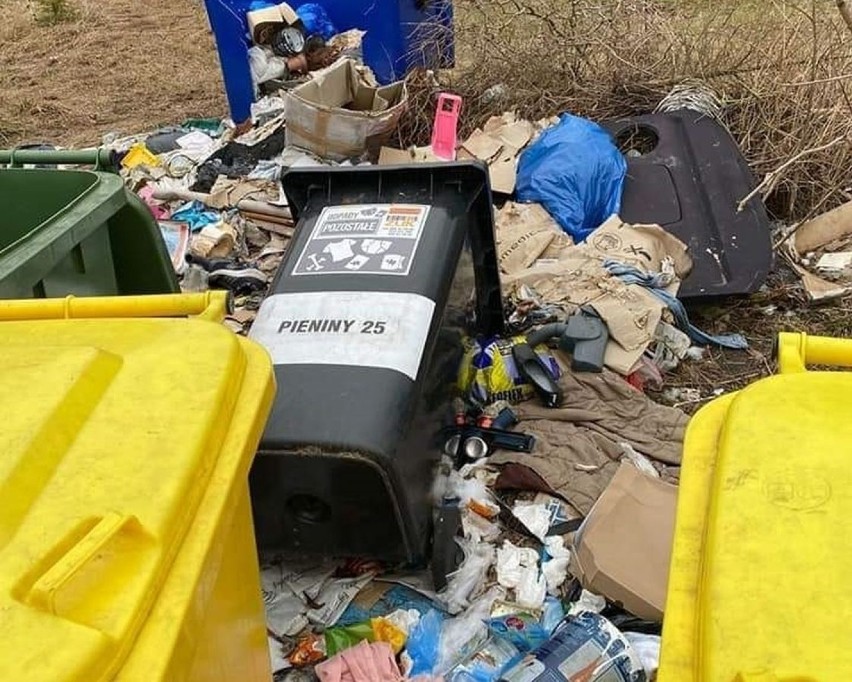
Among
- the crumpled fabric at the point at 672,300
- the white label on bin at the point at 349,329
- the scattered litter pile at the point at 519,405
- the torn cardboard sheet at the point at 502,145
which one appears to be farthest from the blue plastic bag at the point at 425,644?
the torn cardboard sheet at the point at 502,145

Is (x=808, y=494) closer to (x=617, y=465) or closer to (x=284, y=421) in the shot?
(x=284, y=421)

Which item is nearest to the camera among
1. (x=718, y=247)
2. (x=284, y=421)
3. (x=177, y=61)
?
(x=284, y=421)

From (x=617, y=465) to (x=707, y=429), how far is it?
1.53 metres

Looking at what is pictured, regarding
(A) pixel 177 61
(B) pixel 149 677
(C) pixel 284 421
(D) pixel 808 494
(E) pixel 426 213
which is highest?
(D) pixel 808 494

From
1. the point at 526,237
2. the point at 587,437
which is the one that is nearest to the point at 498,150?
the point at 526,237

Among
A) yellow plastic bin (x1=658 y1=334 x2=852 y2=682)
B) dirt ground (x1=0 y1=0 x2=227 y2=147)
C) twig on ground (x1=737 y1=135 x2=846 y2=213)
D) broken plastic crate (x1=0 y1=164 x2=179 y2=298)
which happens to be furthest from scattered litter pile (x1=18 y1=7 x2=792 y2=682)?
dirt ground (x1=0 y1=0 x2=227 y2=147)

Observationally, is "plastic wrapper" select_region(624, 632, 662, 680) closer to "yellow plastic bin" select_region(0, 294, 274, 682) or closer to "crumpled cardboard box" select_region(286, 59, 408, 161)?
"yellow plastic bin" select_region(0, 294, 274, 682)

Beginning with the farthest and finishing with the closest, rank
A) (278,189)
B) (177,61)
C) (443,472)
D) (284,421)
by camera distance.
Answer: (177,61) < (278,189) < (443,472) < (284,421)

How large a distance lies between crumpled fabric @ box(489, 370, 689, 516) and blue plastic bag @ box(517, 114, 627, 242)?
1068mm

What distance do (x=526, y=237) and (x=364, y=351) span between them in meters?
1.73

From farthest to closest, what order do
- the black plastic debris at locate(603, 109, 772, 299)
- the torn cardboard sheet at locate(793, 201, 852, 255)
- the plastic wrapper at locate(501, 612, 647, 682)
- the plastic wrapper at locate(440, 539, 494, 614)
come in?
the torn cardboard sheet at locate(793, 201, 852, 255), the black plastic debris at locate(603, 109, 772, 299), the plastic wrapper at locate(440, 539, 494, 614), the plastic wrapper at locate(501, 612, 647, 682)

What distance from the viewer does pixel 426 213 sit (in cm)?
276

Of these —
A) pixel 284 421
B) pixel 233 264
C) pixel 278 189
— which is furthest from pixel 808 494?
pixel 278 189

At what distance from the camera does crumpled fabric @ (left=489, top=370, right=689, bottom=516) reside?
2.84 m
